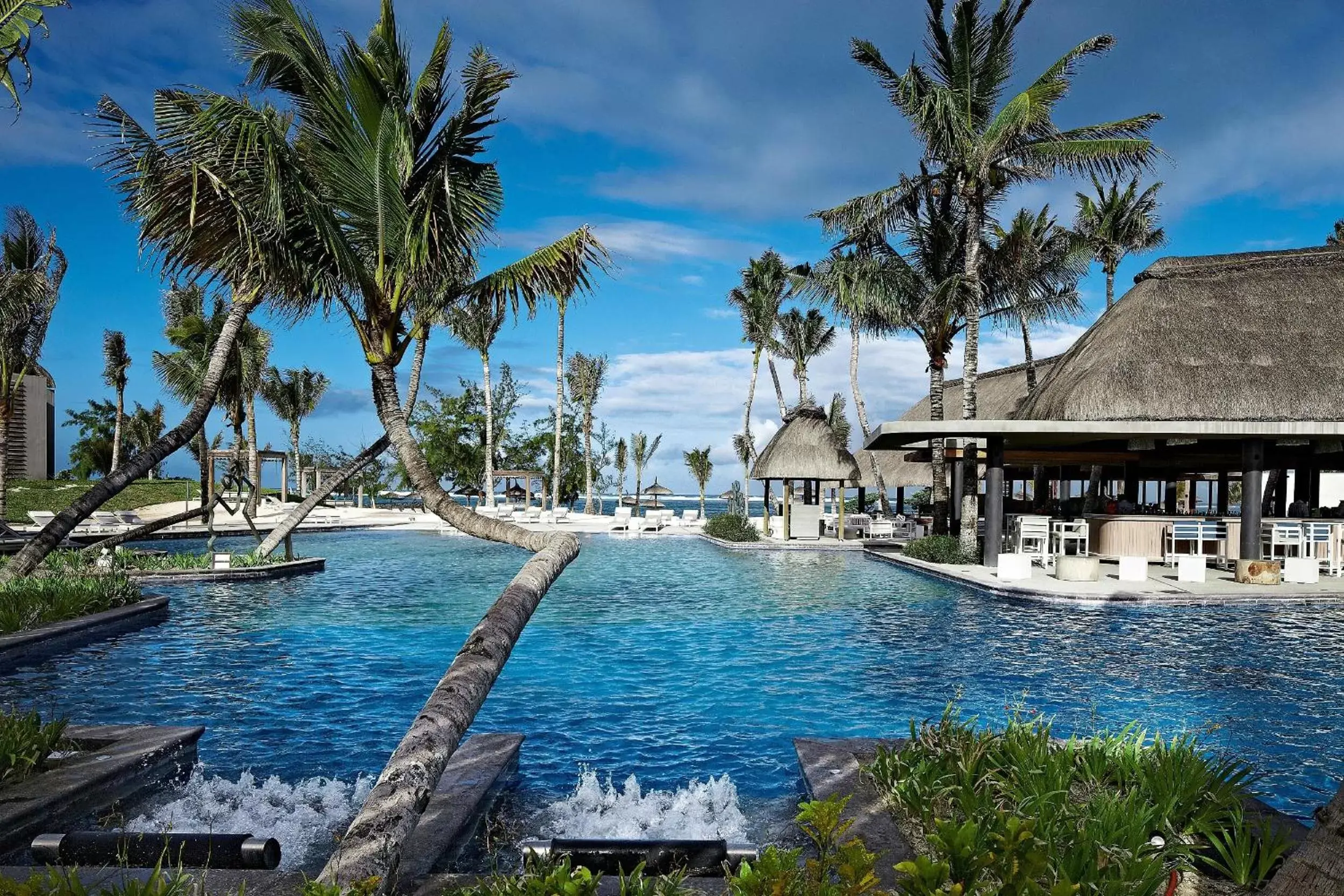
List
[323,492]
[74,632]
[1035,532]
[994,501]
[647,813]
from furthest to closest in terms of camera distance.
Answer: [1035,532]
[994,501]
[323,492]
[74,632]
[647,813]

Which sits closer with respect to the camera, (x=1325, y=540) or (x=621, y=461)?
(x=1325, y=540)

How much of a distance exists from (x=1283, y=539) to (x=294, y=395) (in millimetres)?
43627

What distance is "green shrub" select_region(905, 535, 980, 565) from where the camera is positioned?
56.1ft

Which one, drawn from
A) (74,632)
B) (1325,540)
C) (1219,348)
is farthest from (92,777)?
(1219,348)

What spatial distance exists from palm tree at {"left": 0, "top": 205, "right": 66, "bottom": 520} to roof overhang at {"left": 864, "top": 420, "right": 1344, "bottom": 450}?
19.0m

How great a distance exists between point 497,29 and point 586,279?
2.29 m

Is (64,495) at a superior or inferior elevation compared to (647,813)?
superior

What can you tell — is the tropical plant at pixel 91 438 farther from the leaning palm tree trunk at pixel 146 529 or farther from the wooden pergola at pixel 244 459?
the leaning palm tree trunk at pixel 146 529

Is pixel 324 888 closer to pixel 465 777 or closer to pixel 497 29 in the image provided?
pixel 465 777

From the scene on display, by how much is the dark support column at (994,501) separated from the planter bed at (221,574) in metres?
13.6

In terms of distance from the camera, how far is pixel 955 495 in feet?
74.8

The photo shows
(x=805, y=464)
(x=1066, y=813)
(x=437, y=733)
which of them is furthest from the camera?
(x=805, y=464)

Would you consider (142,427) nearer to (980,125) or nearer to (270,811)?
(980,125)

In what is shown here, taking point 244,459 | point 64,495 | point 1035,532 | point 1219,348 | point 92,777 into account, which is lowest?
point 92,777
